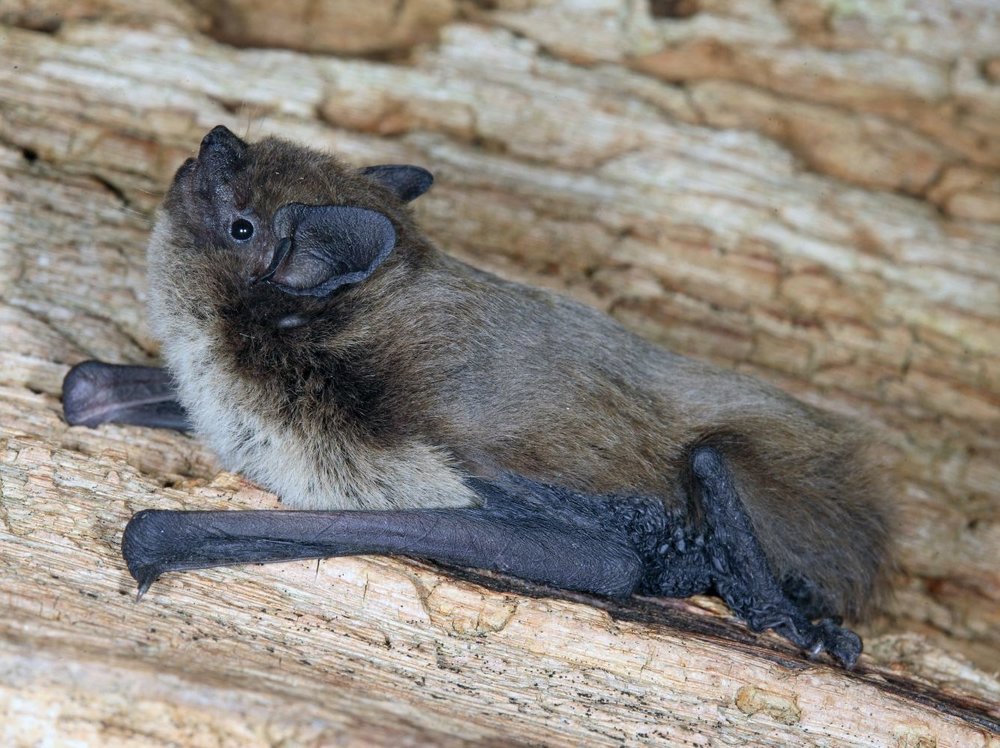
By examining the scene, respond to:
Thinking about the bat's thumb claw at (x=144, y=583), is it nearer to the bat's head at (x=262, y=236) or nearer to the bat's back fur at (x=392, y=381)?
the bat's back fur at (x=392, y=381)

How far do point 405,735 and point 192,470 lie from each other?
178cm

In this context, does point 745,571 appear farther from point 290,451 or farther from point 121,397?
point 121,397

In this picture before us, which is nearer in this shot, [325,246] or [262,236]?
[325,246]

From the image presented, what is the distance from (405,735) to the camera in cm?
329

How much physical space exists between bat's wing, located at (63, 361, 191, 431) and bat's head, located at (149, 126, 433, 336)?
53 cm

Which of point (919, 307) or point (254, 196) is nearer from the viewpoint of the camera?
point (254, 196)

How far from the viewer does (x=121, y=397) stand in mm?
4637

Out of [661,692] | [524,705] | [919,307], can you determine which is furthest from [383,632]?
[919,307]

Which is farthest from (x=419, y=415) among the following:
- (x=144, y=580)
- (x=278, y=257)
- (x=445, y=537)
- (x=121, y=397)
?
(x=121, y=397)

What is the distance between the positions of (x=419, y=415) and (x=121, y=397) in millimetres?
1475

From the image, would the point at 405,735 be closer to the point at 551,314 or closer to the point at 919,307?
the point at 551,314

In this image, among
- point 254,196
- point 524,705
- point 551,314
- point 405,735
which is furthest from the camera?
point 551,314

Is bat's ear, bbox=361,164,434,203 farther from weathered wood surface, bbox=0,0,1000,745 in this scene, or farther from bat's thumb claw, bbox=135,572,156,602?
Answer: bat's thumb claw, bbox=135,572,156,602

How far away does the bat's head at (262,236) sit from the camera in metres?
4.02
